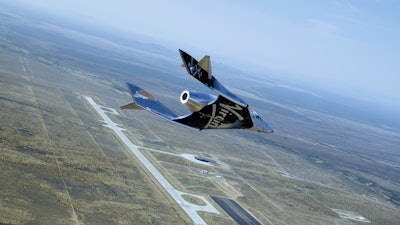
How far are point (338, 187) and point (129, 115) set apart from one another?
76.9 metres

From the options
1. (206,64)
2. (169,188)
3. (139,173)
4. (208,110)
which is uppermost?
(206,64)

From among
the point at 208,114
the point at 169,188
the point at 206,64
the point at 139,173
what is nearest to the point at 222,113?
the point at 208,114

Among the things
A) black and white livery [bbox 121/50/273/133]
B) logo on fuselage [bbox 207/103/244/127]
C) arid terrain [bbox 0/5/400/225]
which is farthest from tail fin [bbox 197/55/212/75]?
arid terrain [bbox 0/5/400/225]

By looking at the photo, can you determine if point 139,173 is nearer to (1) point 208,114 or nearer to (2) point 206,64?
(1) point 208,114

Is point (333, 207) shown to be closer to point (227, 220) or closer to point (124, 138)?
point (227, 220)

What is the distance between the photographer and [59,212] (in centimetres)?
6222

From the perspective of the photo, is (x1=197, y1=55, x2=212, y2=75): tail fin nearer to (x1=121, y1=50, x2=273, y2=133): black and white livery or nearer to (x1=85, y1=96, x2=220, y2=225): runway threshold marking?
(x1=121, y1=50, x2=273, y2=133): black and white livery

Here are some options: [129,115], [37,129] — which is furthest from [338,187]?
[37,129]

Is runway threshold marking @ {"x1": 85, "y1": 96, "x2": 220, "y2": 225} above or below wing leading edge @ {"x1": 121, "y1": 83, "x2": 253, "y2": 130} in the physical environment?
below

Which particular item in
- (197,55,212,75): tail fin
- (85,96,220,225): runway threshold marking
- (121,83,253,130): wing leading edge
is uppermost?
(197,55,212,75): tail fin

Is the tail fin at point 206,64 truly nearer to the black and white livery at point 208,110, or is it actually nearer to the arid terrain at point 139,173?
the black and white livery at point 208,110

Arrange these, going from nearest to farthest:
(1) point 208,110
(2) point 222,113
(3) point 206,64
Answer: (3) point 206,64 → (1) point 208,110 → (2) point 222,113

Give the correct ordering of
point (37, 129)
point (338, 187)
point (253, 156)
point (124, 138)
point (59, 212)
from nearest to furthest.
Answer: point (59, 212)
point (37, 129)
point (124, 138)
point (338, 187)
point (253, 156)

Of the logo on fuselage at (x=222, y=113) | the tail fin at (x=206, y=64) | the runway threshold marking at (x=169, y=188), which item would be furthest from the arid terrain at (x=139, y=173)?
the tail fin at (x=206, y=64)
